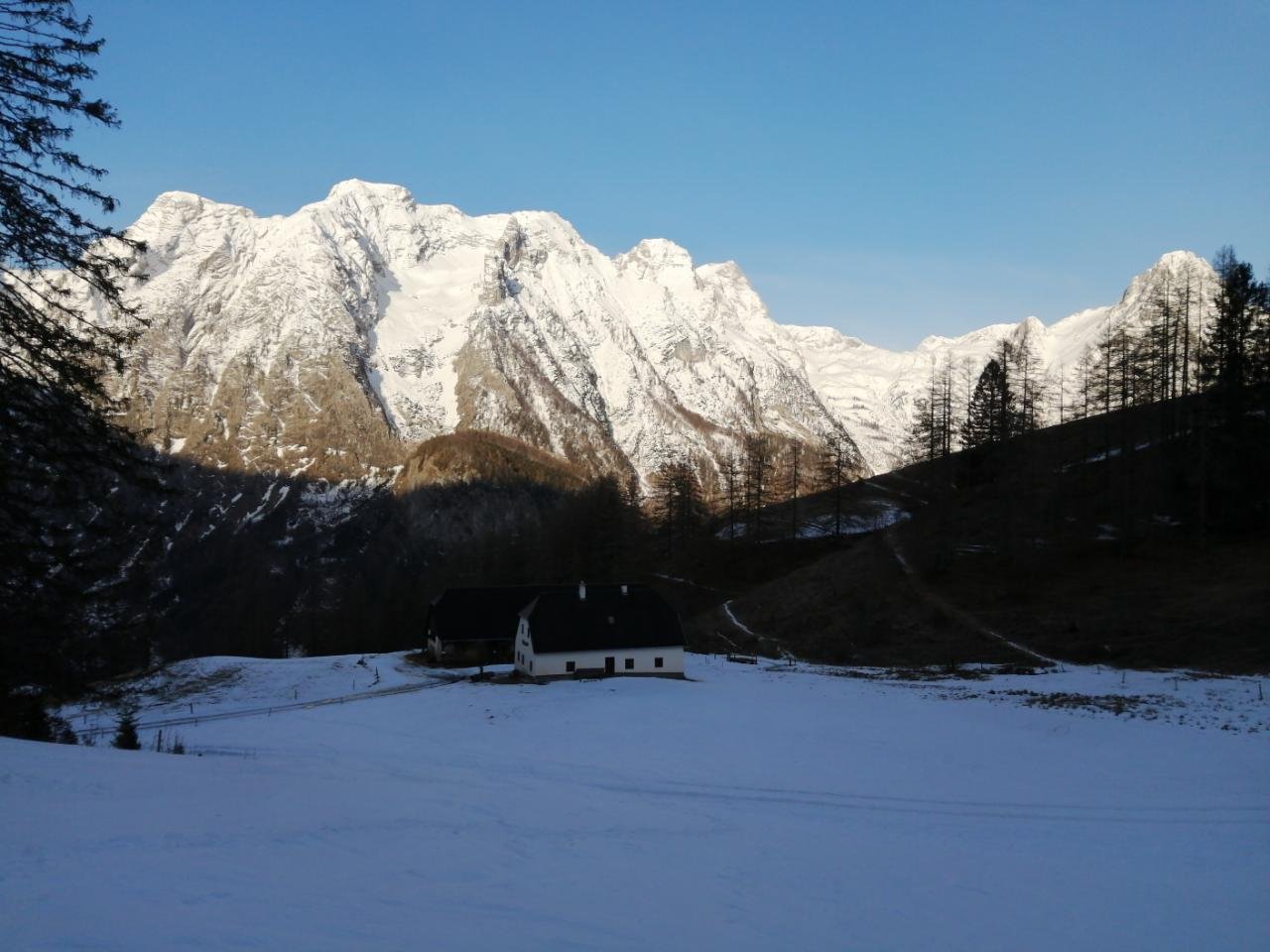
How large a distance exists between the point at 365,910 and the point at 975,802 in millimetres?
16081

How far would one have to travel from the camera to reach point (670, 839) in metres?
15.4

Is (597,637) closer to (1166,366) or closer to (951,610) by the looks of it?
(951,610)


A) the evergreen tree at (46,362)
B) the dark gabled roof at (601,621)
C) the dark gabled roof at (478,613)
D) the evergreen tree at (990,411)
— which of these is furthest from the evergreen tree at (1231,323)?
the evergreen tree at (46,362)

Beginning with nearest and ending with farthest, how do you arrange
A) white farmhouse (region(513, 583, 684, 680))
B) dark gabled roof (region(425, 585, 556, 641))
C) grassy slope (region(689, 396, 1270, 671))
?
1. grassy slope (region(689, 396, 1270, 671))
2. white farmhouse (region(513, 583, 684, 680))
3. dark gabled roof (region(425, 585, 556, 641))

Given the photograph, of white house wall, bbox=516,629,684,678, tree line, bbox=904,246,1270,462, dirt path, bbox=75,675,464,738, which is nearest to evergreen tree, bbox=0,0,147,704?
dirt path, bbox=75,675,464,738

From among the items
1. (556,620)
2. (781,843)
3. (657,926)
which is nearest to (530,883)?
(657,926)

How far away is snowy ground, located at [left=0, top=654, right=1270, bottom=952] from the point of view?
9445mm

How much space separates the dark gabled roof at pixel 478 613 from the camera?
57.9 metres

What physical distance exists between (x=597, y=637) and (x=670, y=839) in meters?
35.8

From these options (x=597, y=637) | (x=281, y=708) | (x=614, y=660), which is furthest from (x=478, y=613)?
(x=281, y=708)

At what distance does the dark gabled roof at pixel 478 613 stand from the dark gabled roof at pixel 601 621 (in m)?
5.28

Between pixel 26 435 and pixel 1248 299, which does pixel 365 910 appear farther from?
pixel 1248 299

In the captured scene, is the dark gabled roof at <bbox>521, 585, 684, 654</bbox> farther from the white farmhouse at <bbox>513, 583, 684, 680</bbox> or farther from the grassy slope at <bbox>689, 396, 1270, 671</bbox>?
the grassy slope at <bbox>689, 396, 1270, 671</bbox>

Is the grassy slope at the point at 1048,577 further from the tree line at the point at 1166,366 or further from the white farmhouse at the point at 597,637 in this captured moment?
the white farmhouse at the point at 597,637
